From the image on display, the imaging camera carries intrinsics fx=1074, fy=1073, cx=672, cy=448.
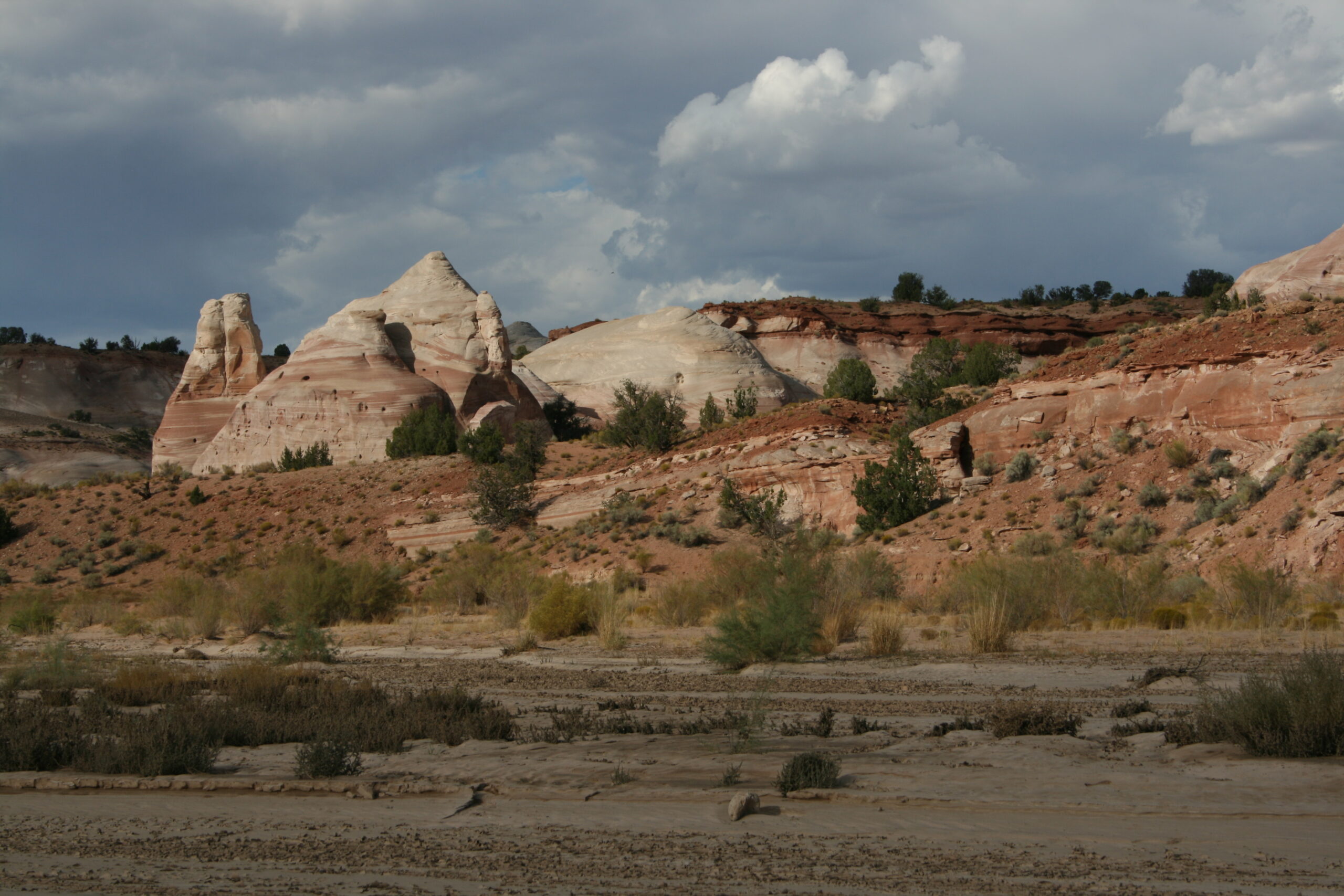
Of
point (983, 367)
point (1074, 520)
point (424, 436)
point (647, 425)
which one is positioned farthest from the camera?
point (983, 367)

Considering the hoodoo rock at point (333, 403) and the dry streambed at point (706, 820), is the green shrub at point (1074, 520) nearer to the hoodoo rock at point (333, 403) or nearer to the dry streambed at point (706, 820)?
the dry streambed at point (706, 820)

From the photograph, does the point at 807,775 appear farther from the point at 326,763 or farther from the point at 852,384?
the point at 852,384

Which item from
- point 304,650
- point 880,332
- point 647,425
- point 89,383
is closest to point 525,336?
point 89,383

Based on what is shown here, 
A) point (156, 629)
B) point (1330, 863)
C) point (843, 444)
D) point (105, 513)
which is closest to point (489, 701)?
point (1330, 863)

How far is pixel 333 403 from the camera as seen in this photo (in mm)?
58406

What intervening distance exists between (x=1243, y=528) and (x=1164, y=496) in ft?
14.0

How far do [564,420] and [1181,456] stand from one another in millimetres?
39898

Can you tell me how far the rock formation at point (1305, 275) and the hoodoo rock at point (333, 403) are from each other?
39.9 metres

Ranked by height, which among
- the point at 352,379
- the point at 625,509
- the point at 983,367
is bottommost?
the point at 625,509

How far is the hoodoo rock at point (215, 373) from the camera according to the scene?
206 ft

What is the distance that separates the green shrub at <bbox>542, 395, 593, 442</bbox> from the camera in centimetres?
6303

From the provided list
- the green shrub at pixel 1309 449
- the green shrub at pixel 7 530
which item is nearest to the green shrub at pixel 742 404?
the green shrub at pixel 1309 449

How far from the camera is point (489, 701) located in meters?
12.8

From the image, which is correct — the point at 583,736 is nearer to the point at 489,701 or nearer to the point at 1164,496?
the point at 489,701
